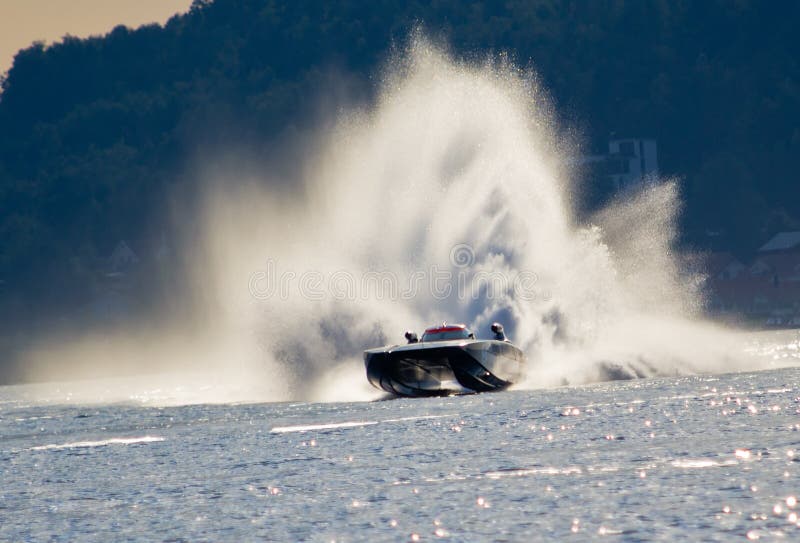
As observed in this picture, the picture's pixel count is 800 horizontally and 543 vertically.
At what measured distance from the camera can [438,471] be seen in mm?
34375

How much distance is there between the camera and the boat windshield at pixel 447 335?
51.8 m

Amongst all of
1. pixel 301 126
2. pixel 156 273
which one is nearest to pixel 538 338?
pixel 156 273

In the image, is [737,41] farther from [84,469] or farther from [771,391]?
[84,469]

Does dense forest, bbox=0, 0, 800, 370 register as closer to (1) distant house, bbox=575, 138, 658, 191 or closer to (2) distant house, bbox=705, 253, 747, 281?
(1) distant house, bbox=575, 138, 658, 191

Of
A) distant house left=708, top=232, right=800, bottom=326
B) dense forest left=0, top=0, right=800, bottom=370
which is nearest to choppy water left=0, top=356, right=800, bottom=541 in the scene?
distant house left=708, top=232, right=800, bottom=326

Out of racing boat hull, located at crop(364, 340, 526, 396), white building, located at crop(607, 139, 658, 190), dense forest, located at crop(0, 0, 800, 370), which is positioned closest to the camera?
racing boat hull, located at crop(364, 340, 526, 396)

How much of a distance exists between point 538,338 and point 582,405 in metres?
11.4

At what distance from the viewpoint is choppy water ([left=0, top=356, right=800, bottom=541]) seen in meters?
27.5

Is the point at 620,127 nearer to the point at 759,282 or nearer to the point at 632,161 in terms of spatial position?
the point at 632,161

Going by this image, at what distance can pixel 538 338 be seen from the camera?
5825cm

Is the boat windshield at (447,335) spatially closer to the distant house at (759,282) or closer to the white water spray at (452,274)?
the white water spray at (452,274)

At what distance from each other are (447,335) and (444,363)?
5.20ft

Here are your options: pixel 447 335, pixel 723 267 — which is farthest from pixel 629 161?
pixel 447 335

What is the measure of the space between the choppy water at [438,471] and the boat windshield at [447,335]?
7.18ft
